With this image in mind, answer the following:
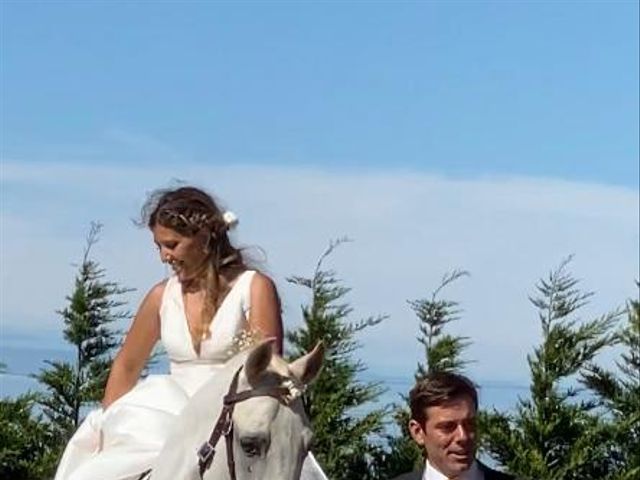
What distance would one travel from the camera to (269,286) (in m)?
6.16

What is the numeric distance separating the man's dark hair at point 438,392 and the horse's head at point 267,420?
90 centimetres

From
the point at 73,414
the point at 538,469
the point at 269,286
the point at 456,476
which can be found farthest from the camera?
the point at 73,414

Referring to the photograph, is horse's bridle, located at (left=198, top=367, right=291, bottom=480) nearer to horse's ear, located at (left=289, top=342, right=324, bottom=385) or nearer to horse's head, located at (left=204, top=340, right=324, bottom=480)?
horse's head, located at (left=204, top=340, right=324, bottom=480)

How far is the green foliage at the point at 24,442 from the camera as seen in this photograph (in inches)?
468

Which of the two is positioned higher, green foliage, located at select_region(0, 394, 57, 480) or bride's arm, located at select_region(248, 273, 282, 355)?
bride's arm, located at select_region(248, 273, 282, 355)

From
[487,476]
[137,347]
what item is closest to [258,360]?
[487,476]

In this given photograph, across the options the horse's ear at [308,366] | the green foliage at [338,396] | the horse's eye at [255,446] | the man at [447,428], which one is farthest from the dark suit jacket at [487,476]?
the green foliage at [338,396]

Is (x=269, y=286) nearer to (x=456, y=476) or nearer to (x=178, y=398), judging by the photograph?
(x=178, y=398)

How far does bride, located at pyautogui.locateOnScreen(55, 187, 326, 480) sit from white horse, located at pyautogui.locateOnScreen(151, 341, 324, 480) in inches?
28.7

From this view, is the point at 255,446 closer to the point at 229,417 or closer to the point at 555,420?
the point at 229,417

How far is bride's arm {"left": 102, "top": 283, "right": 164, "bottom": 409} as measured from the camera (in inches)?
255

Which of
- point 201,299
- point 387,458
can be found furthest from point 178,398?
point 387,458

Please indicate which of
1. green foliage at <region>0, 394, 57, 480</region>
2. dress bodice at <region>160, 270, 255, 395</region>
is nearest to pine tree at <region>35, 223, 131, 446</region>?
green foliage at <region>0, 394, 57, 480</region>

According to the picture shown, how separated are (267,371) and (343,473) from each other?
694 cm
